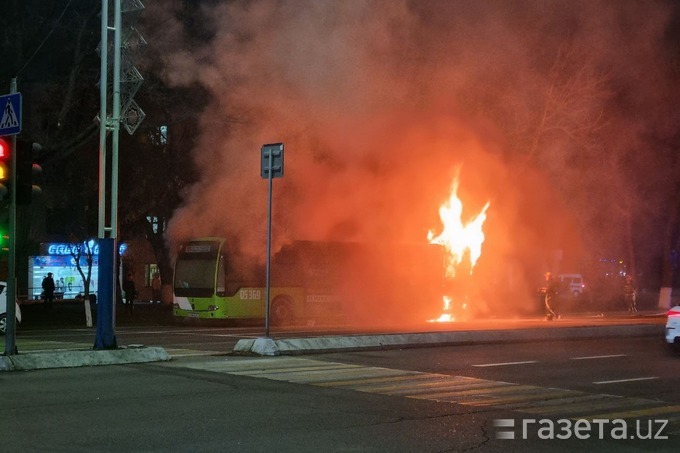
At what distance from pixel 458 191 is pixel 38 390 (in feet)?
77.3

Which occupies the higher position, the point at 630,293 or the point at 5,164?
the point at 5,164

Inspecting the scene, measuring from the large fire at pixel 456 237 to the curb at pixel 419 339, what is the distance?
1157cm

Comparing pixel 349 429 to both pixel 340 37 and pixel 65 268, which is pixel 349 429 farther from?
pixel 65 268

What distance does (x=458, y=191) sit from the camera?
3312 centimetres

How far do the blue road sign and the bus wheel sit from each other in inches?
645

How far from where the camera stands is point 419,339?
18562 mm

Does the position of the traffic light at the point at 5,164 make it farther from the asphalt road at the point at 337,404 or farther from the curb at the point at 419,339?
the curb at the point at 419,339

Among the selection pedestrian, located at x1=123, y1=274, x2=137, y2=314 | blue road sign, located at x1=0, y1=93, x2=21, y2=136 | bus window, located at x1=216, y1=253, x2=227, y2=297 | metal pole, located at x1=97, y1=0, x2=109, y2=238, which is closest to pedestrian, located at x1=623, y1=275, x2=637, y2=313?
bus window, located at x1=216, y1=253, x2=227, y2=297

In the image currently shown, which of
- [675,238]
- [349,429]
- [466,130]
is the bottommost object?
[349,429]

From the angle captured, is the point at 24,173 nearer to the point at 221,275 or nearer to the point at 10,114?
the point at 10,114

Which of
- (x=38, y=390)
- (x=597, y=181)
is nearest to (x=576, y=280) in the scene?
(x=597, y=181)

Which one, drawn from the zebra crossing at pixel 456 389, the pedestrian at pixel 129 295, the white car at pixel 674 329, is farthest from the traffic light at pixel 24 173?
the pedestrian at pixel 129 295

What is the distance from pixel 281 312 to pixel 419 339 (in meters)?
11.6

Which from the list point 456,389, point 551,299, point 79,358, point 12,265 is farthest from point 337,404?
point 551,299
